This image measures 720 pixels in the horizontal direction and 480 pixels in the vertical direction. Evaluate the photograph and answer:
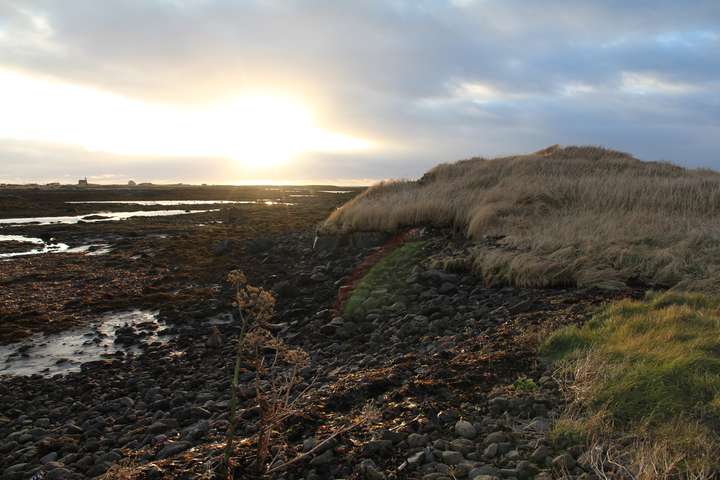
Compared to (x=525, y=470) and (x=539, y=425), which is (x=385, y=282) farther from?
(x=525, y=470)

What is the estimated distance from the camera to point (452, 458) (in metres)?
3.53

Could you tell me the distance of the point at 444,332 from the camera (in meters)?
7.42

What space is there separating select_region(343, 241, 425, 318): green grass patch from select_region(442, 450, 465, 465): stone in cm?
636

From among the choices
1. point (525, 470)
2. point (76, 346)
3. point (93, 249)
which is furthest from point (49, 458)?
point (93, 249)

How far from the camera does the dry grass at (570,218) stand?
871 cm

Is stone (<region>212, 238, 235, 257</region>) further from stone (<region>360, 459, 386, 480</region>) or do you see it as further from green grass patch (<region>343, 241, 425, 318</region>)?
stone (<region>360, 459, 386, 480</region>)

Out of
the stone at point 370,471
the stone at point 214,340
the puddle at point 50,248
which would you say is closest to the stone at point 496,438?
the stone at point 370,471

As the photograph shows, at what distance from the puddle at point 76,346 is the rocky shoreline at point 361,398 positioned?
2.12ft

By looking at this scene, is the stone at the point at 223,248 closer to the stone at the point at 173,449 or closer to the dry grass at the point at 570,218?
the dry grass at the point at 570,218

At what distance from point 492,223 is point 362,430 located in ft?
32.4

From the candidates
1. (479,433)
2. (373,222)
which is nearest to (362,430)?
(479,433)

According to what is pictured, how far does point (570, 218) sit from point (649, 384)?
9.14m

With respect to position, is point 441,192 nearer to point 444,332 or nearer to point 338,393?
point 444,332

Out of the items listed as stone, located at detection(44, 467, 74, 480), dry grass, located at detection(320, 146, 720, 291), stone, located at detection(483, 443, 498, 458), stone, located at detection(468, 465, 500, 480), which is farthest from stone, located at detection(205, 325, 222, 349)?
stone, located at detection(468, 465, 500, 480)
